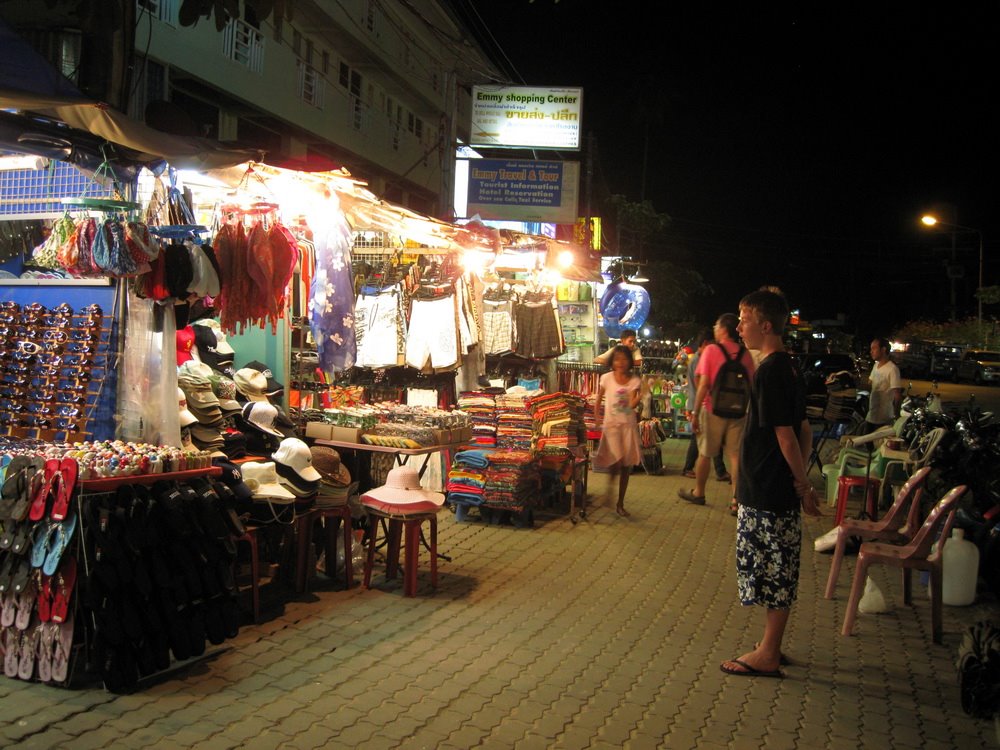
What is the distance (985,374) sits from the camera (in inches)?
1501

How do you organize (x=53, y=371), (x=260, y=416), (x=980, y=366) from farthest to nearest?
(x=980, y=366) → (x=260, y=416) → (x=53, y=371)

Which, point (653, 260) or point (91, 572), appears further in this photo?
point (653, 260)

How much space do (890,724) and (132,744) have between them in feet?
12.2

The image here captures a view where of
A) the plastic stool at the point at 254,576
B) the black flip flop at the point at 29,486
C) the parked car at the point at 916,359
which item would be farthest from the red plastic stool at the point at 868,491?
the parked car at the point at 916,359

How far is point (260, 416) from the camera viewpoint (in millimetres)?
6828

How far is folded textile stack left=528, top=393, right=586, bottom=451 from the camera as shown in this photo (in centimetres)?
976

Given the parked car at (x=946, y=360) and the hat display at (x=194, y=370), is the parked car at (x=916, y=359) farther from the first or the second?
the hat display at (x=194, y=370)

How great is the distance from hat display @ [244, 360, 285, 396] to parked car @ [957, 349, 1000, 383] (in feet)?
124

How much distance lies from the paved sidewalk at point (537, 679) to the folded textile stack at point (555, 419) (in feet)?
7.92

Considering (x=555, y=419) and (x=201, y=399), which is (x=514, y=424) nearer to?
(x=555, y=419)

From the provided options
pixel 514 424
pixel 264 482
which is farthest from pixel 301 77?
pixel 264 482

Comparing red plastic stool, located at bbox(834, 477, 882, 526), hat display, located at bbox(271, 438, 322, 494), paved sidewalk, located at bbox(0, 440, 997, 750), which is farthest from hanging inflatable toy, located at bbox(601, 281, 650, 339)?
hat display, located at bbox(271, 438, 322, 494)

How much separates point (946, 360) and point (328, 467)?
41.2 meters

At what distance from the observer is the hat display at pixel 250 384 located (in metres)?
7.25
